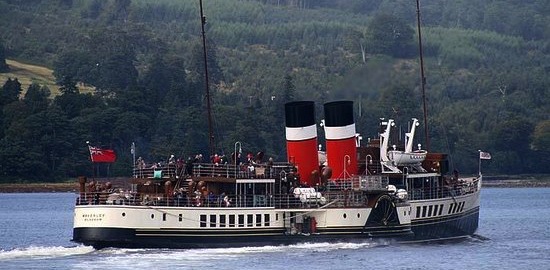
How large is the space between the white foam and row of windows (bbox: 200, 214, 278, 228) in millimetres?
4922

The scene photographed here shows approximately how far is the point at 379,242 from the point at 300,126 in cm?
640

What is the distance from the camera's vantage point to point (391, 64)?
10106cm

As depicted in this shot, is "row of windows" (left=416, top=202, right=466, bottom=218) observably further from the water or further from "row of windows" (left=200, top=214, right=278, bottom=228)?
"row of windows" (left=200, top=214, right=278, bottom=228)

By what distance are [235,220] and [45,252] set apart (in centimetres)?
818

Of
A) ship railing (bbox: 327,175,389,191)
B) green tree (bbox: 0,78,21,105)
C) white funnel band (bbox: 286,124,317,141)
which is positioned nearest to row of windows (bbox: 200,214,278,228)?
ship railing (bbox: 327,175,389,191)

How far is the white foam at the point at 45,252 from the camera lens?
6981cm

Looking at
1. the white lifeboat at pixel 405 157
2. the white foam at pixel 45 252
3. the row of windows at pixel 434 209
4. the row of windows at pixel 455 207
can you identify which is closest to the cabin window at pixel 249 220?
the white foam at pixel 45 252

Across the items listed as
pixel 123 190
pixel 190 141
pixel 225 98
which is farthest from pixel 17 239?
pixel 225 98

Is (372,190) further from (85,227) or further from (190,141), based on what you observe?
(190,141)

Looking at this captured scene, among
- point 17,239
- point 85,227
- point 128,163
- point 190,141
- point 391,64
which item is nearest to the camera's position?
point 85,227

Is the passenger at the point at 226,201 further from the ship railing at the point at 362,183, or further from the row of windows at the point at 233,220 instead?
the ship railing at the point at 362,183

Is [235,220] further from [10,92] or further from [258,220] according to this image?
[10,92]

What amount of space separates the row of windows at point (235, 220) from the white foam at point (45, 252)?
16.1 ft

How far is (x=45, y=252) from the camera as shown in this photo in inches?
2798
